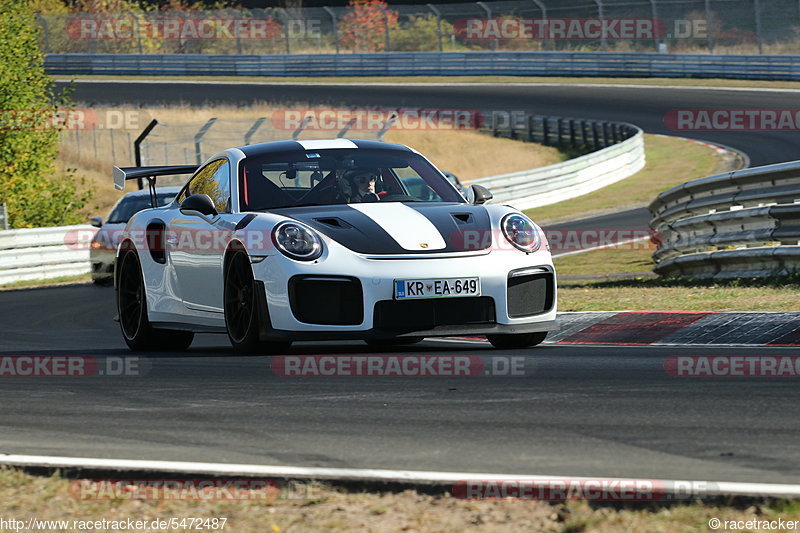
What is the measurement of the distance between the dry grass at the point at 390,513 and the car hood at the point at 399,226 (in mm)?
3317

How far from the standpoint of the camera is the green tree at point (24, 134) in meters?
25.3

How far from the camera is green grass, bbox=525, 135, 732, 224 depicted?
26625 mm

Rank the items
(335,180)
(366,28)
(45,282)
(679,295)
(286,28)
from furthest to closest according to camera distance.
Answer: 1. (286,28)
2. (366,28)
3. (45,282)
4. (679,295)
5. (335,180)

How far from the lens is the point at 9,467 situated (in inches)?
181

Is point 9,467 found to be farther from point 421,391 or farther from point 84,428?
point 421,391

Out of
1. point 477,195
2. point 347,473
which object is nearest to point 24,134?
point 477,195

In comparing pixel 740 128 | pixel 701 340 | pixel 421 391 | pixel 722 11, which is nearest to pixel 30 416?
pixel 421 391

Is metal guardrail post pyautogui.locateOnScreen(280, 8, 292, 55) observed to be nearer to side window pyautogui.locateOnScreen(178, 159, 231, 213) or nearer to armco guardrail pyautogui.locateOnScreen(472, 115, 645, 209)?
armco guardrail pyautogui.locateOnScreen(472, 115, 645, 209)

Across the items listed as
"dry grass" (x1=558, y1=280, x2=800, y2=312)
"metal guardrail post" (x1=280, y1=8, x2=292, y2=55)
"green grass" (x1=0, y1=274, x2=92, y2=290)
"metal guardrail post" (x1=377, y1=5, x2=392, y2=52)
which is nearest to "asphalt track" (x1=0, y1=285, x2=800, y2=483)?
"dry grass" (x1=558, y1=280, x2=800, y2=312)

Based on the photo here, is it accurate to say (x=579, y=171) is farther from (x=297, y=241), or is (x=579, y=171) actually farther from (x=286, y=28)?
(x=286, y=28)

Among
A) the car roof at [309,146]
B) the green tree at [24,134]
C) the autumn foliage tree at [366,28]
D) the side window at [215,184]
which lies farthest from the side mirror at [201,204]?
the autumn foliage tree at [366,28]

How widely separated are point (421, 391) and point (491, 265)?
158 cm

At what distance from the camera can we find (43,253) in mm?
21438

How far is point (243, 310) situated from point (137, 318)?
1.92 metres
